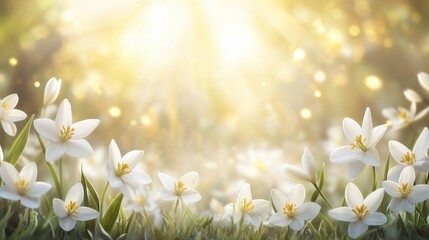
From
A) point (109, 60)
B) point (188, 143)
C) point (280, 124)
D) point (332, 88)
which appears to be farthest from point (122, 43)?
point (332, 88)

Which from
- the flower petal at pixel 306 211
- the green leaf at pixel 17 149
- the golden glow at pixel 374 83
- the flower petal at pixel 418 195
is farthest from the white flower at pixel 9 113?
the golden glow at pixel 374 83

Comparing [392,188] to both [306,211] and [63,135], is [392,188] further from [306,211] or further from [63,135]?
[63,135]

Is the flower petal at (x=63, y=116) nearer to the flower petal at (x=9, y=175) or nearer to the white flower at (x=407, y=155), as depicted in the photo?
the flower petal at (x=9, y=175)

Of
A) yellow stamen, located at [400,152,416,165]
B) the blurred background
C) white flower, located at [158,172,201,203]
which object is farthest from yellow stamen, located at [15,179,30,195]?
the blurred background

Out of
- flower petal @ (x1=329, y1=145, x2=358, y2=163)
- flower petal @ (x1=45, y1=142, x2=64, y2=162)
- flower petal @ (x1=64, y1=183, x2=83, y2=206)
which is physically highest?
flower petal @ (x1=45, y1=142, x2=64, y2=162)

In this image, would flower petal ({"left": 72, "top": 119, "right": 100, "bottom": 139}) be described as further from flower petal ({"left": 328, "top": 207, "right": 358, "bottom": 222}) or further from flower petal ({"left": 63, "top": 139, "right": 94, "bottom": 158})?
flower petal ({"left": 328, "top": 207, "right": 358, "bottom": 222})

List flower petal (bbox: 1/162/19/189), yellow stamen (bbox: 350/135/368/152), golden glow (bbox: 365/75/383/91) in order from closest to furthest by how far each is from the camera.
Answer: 1. flower petal (bbox: 1/162/19/189)
2. yellow stamen (bbox: 350/135/368/152)
3. golden glow (bbox: 365/75/383/91)
